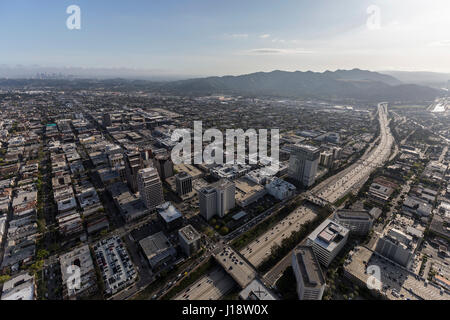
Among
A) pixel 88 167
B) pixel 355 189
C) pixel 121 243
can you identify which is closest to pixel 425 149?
pixel 355 189

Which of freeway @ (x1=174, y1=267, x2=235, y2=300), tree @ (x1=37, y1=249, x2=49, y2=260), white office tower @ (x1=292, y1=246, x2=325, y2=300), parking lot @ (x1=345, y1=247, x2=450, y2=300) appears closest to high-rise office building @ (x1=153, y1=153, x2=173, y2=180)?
tree @ (x1=37, y1=249, x2=49, y2=260)

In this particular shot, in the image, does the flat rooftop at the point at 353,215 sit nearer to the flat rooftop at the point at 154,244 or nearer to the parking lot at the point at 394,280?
the parking lot at the point at 394,280

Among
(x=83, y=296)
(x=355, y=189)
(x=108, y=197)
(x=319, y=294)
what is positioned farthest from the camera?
(x=355, y=189)

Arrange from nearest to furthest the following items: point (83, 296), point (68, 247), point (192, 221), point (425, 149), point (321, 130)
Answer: point (83, 296), point (68, 247), point (192, 221), point (425, 149), point (321, 130)

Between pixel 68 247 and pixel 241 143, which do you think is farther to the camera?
pixel 241 143

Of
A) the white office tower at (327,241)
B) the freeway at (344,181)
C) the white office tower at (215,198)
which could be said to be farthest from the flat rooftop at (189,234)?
the white office tower at (327,241)

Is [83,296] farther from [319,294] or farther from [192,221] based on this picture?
[319,294]

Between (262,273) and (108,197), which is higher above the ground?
(108,197)

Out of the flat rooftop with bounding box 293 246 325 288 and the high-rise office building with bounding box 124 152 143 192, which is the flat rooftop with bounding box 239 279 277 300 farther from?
the high-rise office building with bounding box 124 152 143 192
